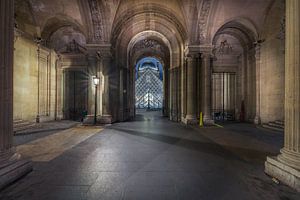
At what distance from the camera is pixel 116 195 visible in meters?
2.81

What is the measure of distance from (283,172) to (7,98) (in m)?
5.84

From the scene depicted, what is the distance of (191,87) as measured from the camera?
1171 centimetres

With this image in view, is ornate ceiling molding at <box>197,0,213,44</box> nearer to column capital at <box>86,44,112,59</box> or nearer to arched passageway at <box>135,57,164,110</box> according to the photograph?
column capital at <box>86,44,112,59</box>

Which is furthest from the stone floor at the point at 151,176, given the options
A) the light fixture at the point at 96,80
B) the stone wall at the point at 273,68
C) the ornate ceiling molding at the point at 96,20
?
the ornate ceiling molding at the point at 96,20

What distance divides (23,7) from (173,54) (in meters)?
11.1

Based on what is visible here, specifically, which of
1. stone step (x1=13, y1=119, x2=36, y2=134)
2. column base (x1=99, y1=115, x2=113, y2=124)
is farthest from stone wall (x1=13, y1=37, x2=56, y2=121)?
column base (x1=99, y1=115, x2=113, y2=124)

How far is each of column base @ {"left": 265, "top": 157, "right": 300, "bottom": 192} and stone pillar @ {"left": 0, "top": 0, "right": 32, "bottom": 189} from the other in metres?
5.31

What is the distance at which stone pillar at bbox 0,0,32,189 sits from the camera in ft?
10.9

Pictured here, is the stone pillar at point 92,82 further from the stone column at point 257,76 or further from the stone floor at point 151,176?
the stone column at point 257,76

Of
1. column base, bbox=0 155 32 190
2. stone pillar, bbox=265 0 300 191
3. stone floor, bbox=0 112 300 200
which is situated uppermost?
stone pillar, bbox=265 0 300 191

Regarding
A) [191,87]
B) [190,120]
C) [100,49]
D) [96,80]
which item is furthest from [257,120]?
[100,49]

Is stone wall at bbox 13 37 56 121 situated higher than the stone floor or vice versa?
stone wall at bbox 13 37 56 121

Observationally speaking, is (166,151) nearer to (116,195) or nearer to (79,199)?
(116,195)

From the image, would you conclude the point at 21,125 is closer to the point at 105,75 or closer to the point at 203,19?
the point at 105,75
